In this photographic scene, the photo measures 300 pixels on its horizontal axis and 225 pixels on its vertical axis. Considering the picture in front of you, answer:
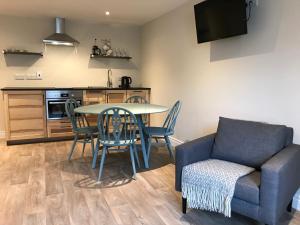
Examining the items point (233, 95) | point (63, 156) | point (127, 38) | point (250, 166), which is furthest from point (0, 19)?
point (250, 166)

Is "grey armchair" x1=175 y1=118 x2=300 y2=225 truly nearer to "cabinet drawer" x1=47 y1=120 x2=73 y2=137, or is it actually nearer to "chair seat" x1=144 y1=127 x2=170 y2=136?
"chair seat" x1=144 y1=127 x2=170 y2=136

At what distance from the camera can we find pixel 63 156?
13.0 feet

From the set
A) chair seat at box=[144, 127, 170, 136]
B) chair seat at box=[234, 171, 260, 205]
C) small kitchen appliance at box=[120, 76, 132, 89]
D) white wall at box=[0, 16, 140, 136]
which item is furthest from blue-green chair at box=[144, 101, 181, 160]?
white wall at box=[0, 16, 140, 136]

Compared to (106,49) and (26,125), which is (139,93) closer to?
(106,49)

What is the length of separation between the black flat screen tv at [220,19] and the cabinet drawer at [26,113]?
3104 millimetres

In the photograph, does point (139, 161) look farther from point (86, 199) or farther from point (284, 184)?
point (284, 184)

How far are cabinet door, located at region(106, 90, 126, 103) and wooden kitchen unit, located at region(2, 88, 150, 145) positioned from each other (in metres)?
0.21

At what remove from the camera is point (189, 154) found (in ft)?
7.54

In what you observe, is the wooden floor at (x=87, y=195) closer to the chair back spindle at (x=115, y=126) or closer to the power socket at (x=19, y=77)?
the chair back spindle at (x=115, y=126)

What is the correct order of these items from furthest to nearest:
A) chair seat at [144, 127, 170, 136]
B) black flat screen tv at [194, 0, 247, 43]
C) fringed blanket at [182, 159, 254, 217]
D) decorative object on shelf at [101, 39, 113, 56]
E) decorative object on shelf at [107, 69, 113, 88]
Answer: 1. decorative object on shelf at [107, 69, 113, 88]
2. decorative object on shelf at [101, 39, 113, 56]
3. chair seat at [144, 127, 170, 136]
4. black flat screen tv at [194, 0, 247, 43]
5. fringed blanket at [182, 159, 254, 217]

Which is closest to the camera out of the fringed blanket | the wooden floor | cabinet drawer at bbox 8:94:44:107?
the fringed blanket

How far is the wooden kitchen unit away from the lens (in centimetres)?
452

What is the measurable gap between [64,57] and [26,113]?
141cm

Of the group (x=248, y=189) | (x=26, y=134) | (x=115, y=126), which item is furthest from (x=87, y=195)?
(x=26, y=134)
